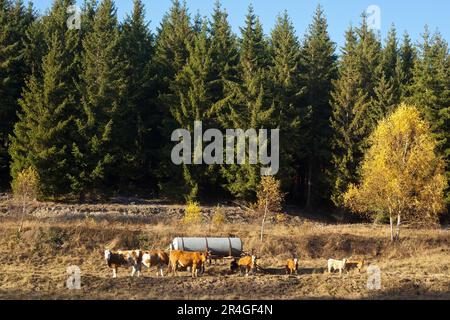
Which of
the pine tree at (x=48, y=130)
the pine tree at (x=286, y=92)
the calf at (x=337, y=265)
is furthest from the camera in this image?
the pine tree at (x=286, y=92)

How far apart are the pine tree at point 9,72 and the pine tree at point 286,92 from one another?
22.7m

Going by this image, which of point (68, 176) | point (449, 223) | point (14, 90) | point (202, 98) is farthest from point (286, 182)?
point (14, 90)

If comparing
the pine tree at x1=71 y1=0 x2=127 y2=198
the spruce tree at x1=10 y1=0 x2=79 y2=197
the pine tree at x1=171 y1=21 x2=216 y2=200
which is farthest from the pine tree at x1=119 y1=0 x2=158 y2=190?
the spruce tree at x1=10 y1=0 x2=79 y2=197

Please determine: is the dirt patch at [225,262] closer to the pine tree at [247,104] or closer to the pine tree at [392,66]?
the pine tree at [247,104]

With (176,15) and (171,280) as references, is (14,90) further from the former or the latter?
(171,280)

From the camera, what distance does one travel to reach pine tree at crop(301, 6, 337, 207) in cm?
4709

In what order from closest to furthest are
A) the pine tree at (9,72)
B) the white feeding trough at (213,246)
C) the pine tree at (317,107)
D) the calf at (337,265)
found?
the calf at (337,265)
the white feeding trough at (213,246)
the pine tree at (9,72)
the pine tree at (317,107)

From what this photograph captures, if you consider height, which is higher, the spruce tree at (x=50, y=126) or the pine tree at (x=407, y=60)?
the pine tree at (x=407, y=60)

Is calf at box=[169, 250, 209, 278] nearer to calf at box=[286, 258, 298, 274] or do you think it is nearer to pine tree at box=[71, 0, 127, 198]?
calf at box=[286, 258, 298, 274]

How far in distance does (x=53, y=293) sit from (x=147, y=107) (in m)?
30.9

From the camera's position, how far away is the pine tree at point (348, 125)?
4438 centimetres

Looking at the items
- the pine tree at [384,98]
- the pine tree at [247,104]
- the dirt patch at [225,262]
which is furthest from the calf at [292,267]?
the pine tree at [384,98]

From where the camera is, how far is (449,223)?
4359 cm

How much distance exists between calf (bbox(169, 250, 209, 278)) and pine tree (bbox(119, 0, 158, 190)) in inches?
817
